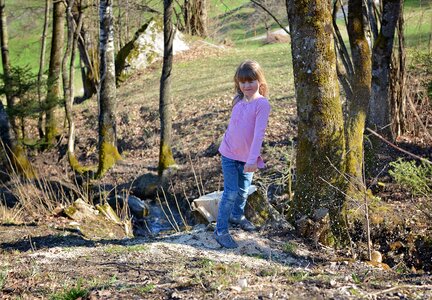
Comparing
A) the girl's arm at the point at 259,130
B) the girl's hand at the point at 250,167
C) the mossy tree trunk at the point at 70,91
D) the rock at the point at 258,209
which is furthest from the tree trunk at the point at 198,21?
the girl's hand at the point at 250,167

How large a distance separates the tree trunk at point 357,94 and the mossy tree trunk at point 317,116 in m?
0.29

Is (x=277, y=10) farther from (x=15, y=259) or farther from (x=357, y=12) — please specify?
(x=15, y=259)

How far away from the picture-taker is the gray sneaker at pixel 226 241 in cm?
542

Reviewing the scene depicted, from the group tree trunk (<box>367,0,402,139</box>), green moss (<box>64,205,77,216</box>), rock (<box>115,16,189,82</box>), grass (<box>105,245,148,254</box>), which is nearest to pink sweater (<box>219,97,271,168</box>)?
grass (<box>105,245,148,254</box>)

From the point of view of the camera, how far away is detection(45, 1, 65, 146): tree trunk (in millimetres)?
16188

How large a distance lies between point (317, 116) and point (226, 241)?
4.81ft

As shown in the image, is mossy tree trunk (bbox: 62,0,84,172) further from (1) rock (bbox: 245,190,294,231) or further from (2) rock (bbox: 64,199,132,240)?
(1) rock (bbox: 245,190,294,231)

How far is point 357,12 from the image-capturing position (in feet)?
26.5

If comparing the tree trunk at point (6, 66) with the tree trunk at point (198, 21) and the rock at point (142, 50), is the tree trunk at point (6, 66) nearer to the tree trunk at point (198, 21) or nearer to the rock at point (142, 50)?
the rock at point (142, 50)

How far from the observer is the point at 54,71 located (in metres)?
16.9

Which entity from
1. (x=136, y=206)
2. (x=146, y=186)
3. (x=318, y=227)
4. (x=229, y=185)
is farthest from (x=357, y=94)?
(x=146, y=186)

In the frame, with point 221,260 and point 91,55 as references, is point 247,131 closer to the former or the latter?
point 221,260

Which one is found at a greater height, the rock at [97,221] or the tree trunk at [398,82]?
the tree trunk at [398,82]

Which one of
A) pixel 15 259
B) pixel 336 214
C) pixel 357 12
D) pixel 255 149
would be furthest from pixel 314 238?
pixel 357 12
